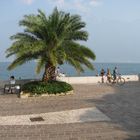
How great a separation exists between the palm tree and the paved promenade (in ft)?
7.59

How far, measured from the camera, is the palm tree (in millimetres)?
24266

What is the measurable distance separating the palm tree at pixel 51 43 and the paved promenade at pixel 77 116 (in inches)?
91.1

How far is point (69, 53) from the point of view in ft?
82.4

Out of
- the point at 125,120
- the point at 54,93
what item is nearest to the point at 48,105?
the point at 54,93

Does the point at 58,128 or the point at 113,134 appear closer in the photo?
the point at 113,134

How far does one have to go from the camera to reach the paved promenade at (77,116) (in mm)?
13828

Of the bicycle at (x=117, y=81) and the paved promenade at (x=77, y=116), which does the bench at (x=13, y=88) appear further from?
the bicycle at (x=117, y=81)

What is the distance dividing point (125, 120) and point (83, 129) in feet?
7.84

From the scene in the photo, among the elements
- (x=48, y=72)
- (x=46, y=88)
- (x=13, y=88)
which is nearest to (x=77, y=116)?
(x=46, y=88)

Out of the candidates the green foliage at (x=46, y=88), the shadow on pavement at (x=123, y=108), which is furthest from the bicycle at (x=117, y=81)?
the green foliage at (x=46, y=88)

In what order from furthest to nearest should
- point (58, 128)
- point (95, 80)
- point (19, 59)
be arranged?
point (95, 80) → point (19, 59) → point (58, 128)

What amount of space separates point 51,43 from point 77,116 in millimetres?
8529

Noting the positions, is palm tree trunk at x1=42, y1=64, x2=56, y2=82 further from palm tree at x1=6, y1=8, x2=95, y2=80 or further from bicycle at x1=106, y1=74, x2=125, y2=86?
bicycle at x1=106, y1=74, x2=125, y2=86

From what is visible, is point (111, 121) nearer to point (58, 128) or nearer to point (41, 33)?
point (58, 128)
